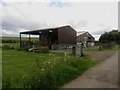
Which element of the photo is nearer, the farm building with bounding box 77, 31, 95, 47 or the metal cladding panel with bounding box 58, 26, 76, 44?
the metal cladding panel with bounding box 58, 26, 76, 44

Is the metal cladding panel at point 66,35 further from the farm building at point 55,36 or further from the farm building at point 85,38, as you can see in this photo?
the farm building at point 85,38

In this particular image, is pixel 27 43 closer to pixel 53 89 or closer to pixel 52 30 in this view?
pixel 52 30

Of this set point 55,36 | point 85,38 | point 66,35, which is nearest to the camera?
point 66,35

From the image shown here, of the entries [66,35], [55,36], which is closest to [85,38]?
[66,35]

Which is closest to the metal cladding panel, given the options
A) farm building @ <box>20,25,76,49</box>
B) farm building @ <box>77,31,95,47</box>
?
farm building @ <box>20,25,76,49</box>

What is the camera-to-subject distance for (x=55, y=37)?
37781 mm

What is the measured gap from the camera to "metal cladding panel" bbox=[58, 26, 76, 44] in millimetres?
35531

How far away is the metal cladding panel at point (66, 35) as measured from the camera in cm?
3553

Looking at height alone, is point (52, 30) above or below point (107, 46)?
above

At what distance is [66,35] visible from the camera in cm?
3731

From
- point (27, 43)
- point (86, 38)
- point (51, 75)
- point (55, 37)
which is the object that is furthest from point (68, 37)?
point (51, 75)

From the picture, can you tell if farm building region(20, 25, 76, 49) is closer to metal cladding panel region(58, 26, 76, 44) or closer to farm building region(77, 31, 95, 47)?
metal cladding panel region(58, 26, 76, 44)

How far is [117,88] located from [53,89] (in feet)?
7.98

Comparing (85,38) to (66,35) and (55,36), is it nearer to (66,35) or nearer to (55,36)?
(66,35)
